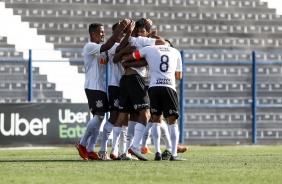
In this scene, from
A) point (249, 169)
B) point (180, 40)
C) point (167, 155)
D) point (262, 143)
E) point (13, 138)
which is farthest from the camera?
point (180, 40)

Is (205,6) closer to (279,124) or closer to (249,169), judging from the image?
(279,124)

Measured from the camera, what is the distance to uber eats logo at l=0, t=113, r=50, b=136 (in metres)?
19.8

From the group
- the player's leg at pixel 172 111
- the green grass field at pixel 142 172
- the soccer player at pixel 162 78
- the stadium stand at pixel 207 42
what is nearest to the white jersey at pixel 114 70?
the soccer player at pixel 162 78

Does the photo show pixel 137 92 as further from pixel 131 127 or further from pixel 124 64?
pixel 131 127

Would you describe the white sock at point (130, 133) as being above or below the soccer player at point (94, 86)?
below

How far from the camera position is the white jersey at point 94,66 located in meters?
13.0

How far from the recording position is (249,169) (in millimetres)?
11023

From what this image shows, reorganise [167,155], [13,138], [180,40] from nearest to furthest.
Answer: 1. [167,155]
2. [13,138]
3. [180,40]

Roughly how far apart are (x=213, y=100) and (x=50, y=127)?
4977 mm

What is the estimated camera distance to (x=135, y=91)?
12.7 m

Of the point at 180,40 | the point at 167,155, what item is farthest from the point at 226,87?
the point at 167,155

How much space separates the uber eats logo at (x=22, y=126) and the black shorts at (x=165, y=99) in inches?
309

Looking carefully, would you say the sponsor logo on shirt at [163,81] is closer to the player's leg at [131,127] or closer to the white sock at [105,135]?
the player's leg at [131,127]

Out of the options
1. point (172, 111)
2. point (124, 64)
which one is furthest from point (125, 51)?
point (172, 111)
